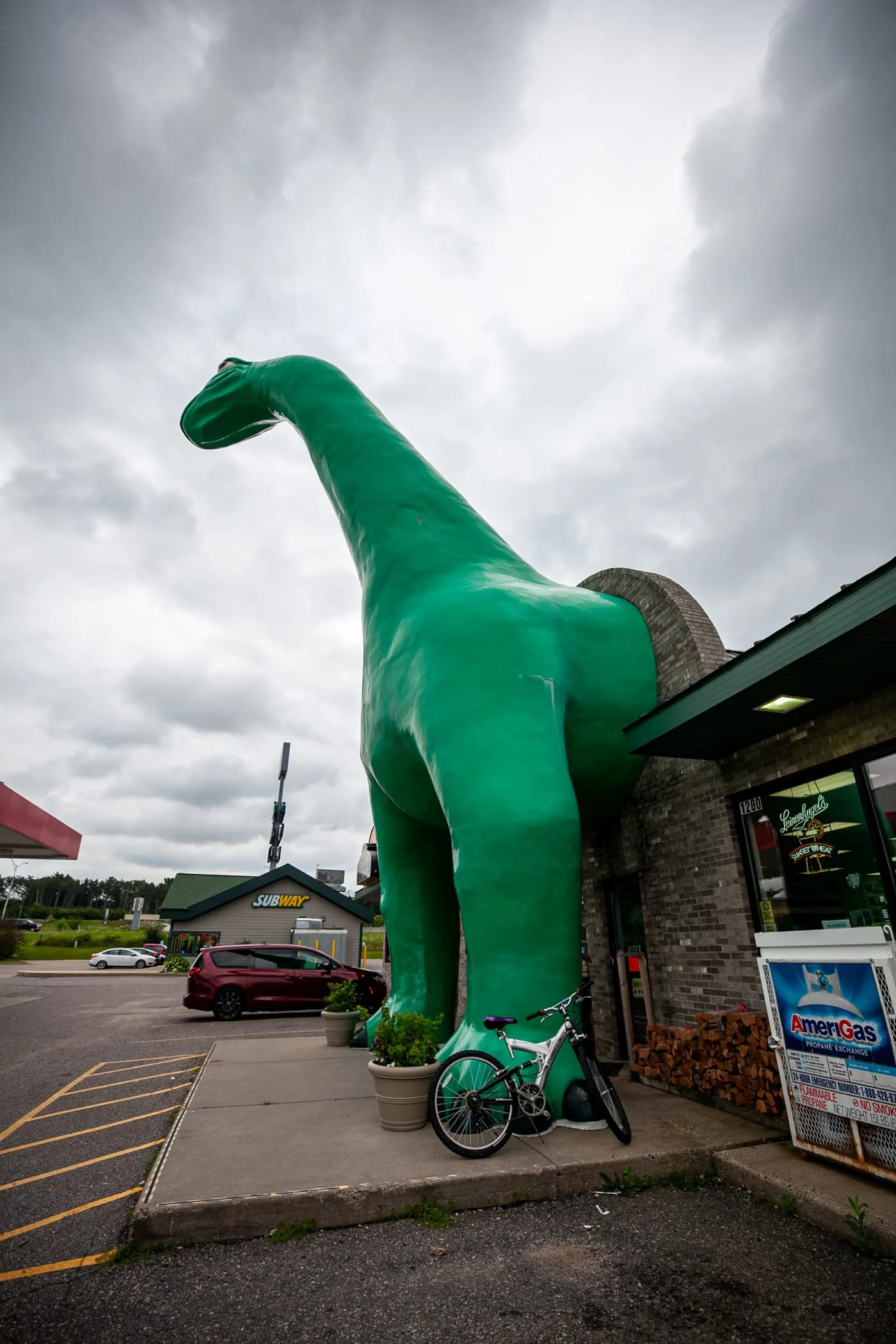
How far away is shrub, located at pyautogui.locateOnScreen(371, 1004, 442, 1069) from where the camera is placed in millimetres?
4887

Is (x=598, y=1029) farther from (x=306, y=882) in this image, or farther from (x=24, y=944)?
(x=24, y=944)

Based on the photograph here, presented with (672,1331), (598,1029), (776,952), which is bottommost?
(672,1331)

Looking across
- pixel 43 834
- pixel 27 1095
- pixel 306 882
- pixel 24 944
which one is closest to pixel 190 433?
pixel 27 1095

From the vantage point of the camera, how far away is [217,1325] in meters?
2.60

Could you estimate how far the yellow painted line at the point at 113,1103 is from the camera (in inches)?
235

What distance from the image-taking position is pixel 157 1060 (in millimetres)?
8719

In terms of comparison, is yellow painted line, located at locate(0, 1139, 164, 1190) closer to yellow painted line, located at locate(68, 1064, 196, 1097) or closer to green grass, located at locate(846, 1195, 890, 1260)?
yellow painted line, located at locate(68, 1064, 196, 1097)

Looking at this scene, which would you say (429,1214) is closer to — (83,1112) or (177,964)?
(83,1112)

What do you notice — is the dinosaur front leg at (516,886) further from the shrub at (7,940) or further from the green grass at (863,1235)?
the shrub at (7,940)

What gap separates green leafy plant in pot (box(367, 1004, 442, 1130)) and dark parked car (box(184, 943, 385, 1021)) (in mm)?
9421

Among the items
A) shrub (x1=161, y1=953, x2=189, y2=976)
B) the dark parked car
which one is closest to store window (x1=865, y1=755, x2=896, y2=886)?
the dark parked car

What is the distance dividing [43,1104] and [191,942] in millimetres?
25149

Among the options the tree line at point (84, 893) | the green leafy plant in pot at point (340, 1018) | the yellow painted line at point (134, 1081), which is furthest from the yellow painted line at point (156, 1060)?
the tree line at point (84, 893)

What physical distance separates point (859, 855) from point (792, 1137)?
1.83m
